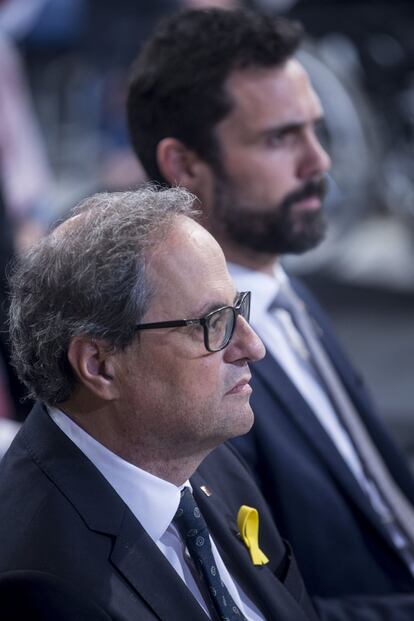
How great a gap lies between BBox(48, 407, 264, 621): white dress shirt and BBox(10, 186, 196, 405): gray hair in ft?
0.23

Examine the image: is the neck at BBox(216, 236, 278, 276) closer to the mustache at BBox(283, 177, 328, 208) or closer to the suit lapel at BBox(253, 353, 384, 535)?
the mustache at BBox(283, 177, 328, 208)

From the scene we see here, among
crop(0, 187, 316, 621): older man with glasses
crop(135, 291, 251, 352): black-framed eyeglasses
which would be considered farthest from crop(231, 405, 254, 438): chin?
crop(135, 291, 251, 352): black-framed eyeglasses

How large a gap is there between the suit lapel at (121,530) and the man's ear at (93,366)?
0.28 feet

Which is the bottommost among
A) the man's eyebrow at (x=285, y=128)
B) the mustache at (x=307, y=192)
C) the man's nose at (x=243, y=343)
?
the mustache at (x=307, y=192)

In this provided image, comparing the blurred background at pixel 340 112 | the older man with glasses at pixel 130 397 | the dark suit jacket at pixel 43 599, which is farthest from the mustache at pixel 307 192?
the blurred background at pixel 340 112

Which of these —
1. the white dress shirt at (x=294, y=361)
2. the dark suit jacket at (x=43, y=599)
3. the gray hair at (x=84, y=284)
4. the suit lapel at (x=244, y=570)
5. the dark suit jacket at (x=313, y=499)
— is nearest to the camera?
the dark suit jacket at (x=43, y=599)

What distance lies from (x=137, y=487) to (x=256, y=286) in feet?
2.55

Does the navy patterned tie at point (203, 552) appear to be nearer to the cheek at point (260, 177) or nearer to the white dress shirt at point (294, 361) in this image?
the white dress shirt at point (294, 361)

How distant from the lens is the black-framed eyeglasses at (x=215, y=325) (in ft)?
4.97

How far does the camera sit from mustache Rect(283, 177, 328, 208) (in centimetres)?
225

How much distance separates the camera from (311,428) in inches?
82.5

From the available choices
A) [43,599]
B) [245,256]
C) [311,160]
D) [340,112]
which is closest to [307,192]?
[311,160]

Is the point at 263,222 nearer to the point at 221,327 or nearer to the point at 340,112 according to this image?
the point at 221,327

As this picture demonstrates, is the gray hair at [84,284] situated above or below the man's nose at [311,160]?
above
